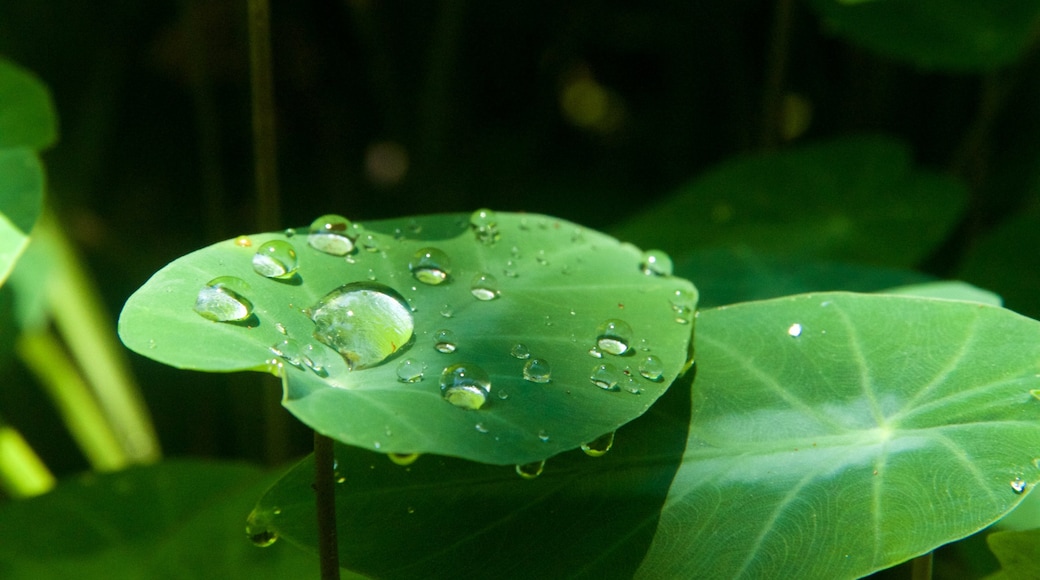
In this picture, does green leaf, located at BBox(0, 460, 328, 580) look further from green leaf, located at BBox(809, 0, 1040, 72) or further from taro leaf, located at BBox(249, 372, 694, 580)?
green leaf, located at BBox(809, 0, 1040, 72)

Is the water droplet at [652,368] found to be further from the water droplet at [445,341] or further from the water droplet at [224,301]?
the water droplet at [224,301]

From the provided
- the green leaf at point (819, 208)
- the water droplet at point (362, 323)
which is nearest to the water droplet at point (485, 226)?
the water droplet at point (362, 323)

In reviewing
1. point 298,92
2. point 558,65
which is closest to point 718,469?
point 558,65

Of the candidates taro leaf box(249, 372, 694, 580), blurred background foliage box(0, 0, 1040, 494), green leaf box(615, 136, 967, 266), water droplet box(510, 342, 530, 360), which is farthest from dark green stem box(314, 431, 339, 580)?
blurred background foliage box(0, 0, 1040, 494)

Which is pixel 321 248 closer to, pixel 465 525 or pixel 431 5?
pixel 465 525

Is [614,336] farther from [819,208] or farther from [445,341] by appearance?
[819,208]

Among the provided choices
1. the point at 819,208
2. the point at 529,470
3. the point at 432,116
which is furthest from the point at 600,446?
the point at 432,116
